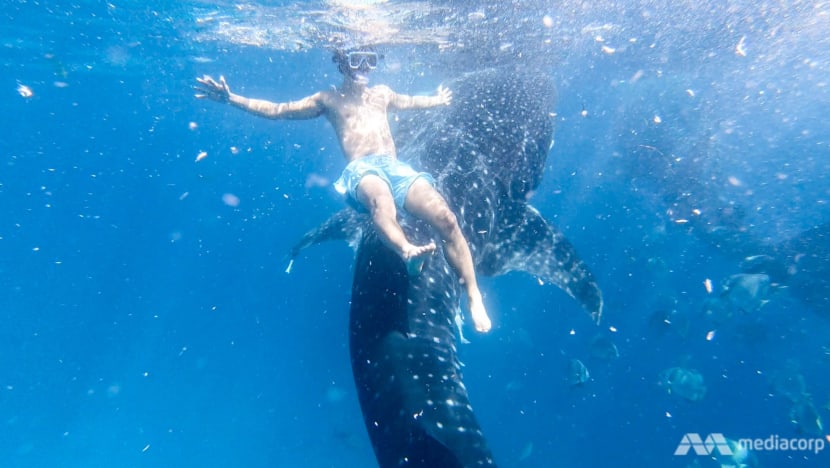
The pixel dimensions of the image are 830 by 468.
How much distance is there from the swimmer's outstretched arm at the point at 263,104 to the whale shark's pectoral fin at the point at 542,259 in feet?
11.6

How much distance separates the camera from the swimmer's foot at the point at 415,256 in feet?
14.0

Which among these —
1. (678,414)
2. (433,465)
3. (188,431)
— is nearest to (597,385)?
(678,414)

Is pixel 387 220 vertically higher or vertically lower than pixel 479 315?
higher

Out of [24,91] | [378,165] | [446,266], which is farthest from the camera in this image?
[24,91]

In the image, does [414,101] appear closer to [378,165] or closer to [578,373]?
[378,165]

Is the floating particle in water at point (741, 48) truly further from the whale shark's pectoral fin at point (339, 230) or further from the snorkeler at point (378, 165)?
the whale shark's pectoral fin at point (339, 230)

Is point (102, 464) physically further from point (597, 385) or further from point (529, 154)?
point (529, 154)

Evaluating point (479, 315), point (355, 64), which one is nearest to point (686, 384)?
point (479, 315)

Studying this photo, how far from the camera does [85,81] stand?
26.6 metres

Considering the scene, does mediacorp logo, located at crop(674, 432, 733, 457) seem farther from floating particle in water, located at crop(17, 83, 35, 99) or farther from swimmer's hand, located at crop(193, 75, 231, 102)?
floating particle in water, located at crop(17, 83, 35, 99)

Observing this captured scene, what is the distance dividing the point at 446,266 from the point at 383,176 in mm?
1391

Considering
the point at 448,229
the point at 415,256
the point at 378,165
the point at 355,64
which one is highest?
the point at 355,64

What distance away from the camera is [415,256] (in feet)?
14.0

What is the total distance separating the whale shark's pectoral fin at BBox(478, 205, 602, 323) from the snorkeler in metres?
1.68
